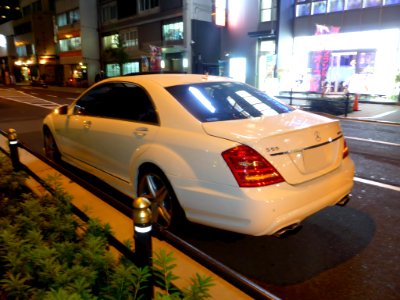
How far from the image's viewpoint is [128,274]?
1.97m

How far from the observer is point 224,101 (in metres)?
3.80

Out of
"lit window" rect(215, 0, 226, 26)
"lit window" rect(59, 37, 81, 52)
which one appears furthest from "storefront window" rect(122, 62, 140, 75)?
"lit window" rect(215, 0, 226, 26)

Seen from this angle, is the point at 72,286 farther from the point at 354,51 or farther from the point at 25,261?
the point at 354,51

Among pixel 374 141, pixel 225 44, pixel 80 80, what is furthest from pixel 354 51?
pixel 80 80

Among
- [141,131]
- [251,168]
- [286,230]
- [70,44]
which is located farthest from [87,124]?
[70,44]

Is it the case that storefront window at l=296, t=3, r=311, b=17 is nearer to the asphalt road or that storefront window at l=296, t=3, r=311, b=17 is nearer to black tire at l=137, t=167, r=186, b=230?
the asphalt road

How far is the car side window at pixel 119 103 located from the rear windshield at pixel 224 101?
1.25ft

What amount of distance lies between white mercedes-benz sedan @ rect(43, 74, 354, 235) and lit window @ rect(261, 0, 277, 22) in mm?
21699

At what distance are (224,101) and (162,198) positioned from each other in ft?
4.10

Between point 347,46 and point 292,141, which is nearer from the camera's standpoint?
point 292,141

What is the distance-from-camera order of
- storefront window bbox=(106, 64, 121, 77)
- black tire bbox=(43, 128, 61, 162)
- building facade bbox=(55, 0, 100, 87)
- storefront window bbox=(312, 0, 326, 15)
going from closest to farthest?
1. black tire bbox=(43, 128, 61, 162)
2. storefront window bbox=(312, 0, 326, 15)
3. storefront window bbox=(106, 64, 121, 77)
4. building facade bbox=(55, 0, 100, 87)

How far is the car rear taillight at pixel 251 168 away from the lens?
2.85 metres

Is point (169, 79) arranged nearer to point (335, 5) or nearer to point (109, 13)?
point (335, 5)

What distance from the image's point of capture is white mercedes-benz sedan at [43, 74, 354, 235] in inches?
113
